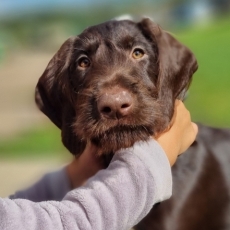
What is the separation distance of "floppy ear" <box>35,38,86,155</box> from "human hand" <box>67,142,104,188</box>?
0.13 ft

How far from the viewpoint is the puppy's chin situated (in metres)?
1.81

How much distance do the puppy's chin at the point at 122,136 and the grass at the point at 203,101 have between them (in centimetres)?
232

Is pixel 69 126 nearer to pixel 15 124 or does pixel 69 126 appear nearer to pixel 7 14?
pixel 15 124

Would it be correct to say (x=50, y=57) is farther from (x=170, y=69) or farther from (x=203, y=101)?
(x=170, y=69)

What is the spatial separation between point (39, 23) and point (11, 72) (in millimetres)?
2397

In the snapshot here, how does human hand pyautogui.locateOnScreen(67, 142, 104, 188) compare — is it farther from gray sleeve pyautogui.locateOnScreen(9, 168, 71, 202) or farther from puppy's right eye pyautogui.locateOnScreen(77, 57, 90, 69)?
puppy's right eye pyautogui.locateOnScreen(77, 57, 90, 69)

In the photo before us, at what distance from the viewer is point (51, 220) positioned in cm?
146

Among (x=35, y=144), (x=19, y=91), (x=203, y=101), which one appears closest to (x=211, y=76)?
(x=203, y=101)

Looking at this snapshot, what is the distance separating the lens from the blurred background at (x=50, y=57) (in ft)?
15.2

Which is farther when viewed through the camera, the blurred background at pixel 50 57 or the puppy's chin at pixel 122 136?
the blurred background at pixel 50 57

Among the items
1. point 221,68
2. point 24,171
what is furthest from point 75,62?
point 221,68

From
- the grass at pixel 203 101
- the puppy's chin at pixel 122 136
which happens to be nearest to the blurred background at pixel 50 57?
the grass at pixel 203 101

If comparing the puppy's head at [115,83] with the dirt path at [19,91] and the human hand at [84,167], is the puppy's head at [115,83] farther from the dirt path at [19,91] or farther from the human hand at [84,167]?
the dirt path at [19,91]

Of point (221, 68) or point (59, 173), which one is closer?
point (59, 173)
